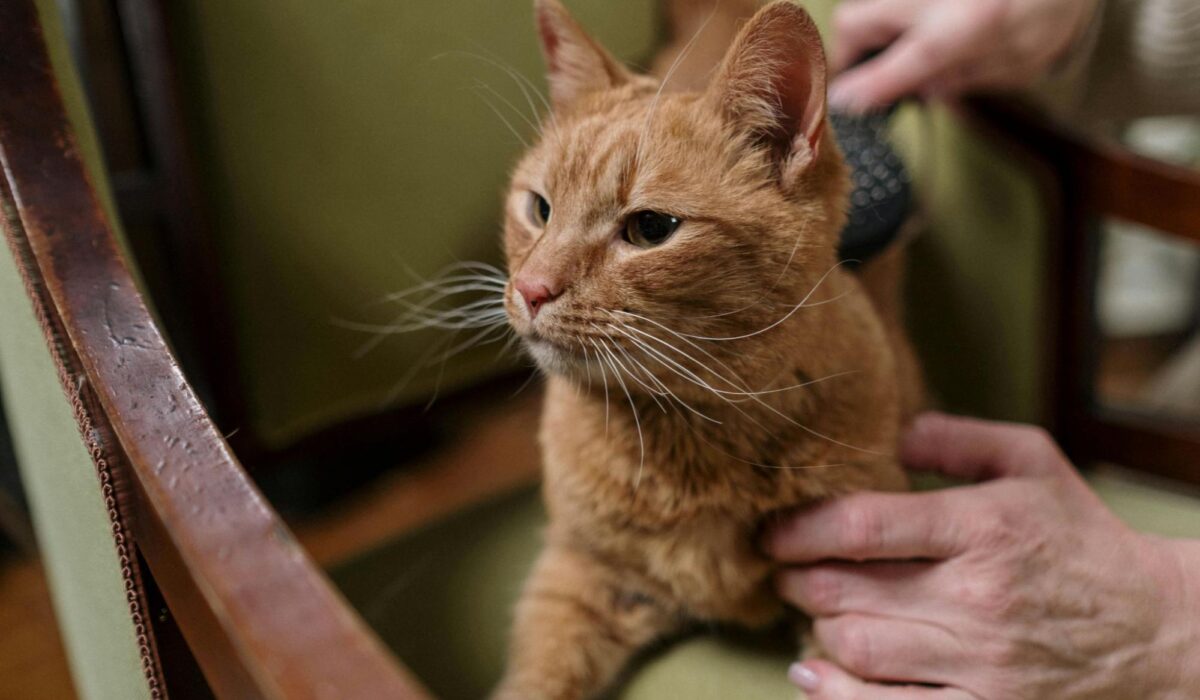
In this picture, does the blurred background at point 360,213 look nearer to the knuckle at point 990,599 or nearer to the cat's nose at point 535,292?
the cat's nose at point 535,292

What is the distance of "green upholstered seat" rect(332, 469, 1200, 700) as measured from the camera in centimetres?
87

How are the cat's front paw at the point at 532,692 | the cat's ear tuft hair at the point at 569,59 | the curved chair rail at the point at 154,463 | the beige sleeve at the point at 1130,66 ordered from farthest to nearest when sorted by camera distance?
the beige sleeve at the point at 1130,66
the cat's front paw at the point at 532,692
the cat's ear tuft hair at the point at 569,59
the curved chair rail at the point at 154,463

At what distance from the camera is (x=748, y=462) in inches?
29.3

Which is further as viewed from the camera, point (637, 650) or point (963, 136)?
point (963, 136)

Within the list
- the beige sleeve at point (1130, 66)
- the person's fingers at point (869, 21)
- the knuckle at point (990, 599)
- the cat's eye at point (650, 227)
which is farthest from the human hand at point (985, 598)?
the beige sleeve at point (1130, 66)

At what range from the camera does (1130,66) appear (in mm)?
1253

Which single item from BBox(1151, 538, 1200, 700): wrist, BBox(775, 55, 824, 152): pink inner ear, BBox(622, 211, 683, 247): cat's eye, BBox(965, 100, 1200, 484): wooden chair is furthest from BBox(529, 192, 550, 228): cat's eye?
BBox(965, 100, 1200, 484): wooden chair

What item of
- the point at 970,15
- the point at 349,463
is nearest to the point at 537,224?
the point at 970,15

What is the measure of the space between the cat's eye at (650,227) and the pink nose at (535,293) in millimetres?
72

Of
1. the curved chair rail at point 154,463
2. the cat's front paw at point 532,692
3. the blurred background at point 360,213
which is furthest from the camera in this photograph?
the blurred background at point 360,213

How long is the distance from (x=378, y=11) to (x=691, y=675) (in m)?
0.73

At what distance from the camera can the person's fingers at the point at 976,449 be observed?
2.79ft

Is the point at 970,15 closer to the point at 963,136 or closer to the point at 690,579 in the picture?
the point at 963,136

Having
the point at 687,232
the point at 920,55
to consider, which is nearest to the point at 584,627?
the point at 687,232
